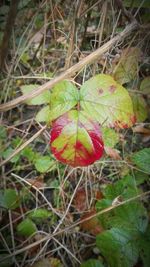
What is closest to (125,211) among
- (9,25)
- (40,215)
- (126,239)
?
(126,239)

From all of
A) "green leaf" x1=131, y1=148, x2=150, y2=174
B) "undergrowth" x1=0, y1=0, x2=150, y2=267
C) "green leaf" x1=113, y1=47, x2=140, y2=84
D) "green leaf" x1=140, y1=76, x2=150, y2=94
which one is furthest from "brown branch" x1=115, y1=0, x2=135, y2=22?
"green leaf" x1=131, y1=148, x2=150, y2=174

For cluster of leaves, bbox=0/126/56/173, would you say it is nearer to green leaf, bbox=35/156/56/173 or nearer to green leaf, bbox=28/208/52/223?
green leaf, bbox=35/156/56/173

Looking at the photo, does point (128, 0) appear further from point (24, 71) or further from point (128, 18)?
point (24, 71)

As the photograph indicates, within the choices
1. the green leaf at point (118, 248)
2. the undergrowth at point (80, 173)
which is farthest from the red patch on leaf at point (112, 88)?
the green leaf at point (118, 248)

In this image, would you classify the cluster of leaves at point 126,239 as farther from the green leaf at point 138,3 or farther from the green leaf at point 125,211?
the green leaf at point 138,3

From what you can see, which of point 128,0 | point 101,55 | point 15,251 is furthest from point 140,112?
point 15,251
